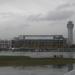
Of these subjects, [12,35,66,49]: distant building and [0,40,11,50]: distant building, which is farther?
[0,40,11,50]: distant building

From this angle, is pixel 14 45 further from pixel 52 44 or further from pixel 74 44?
pixel 74 44

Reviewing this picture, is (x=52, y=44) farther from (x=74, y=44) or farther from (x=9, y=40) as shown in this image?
(x=9, y=40)

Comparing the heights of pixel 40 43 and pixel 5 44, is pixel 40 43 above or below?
above

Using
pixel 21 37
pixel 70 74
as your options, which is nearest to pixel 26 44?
pixel 21 37

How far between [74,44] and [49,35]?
59.8 feet

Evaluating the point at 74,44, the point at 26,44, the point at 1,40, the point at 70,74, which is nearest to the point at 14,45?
the point at 26,44

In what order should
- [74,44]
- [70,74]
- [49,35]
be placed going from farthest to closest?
[49,35], [74,44], [70,74]

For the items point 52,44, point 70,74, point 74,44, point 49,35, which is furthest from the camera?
point 49,35

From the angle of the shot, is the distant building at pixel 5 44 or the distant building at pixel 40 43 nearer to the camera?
the distant building at pixel 40 43

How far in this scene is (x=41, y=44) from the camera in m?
128

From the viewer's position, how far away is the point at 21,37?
468 ft

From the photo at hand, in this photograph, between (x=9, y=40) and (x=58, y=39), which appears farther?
(x=9, y=40)

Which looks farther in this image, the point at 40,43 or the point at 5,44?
the point at 5,44

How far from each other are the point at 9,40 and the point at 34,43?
20.2 m
